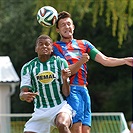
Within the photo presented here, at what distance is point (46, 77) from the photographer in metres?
6.52

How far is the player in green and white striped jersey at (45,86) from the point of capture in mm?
6531

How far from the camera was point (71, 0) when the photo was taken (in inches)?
516

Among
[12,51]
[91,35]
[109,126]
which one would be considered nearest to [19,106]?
[12,51]

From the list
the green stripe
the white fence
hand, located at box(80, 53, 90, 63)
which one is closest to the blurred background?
the white fence

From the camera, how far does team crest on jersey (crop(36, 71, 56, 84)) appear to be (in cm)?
652

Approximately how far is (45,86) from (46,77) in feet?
0.32

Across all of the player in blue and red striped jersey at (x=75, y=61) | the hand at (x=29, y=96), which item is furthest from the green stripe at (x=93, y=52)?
the hand at (x=29, y=96)

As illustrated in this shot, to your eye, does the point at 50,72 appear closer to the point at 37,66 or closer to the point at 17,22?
A: the point at 37,66

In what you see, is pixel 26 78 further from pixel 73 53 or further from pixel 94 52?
pixel 94 52

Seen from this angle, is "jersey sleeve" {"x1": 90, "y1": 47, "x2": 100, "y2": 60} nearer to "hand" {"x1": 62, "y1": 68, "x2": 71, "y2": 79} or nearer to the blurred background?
"hand" {"x1": 62, "y1": 68, "x2": 71, "y2": 79}

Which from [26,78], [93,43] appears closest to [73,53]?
[26,78]

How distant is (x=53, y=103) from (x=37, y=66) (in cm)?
41

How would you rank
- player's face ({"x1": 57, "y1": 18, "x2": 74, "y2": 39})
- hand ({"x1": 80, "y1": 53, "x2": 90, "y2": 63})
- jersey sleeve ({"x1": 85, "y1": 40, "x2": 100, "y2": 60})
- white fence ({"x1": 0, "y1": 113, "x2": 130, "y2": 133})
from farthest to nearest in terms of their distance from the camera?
white fence ({"x1": 0, "y1": 113, "x2": 130, "y2": 133}) < jersey sleeve ({"x1": 85, "y1": 40, "x2": 100, "y2": 60}) < player's face ({"x1": 57, "y1": 18, "x2": 74, "y2": 39}) < hand ({"x1": 80, "y1": 53, "x2": 90, "y2": 63})

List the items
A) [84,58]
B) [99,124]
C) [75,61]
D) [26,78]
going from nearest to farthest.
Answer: [84,58], [26,78], [75,61], [99,124]
